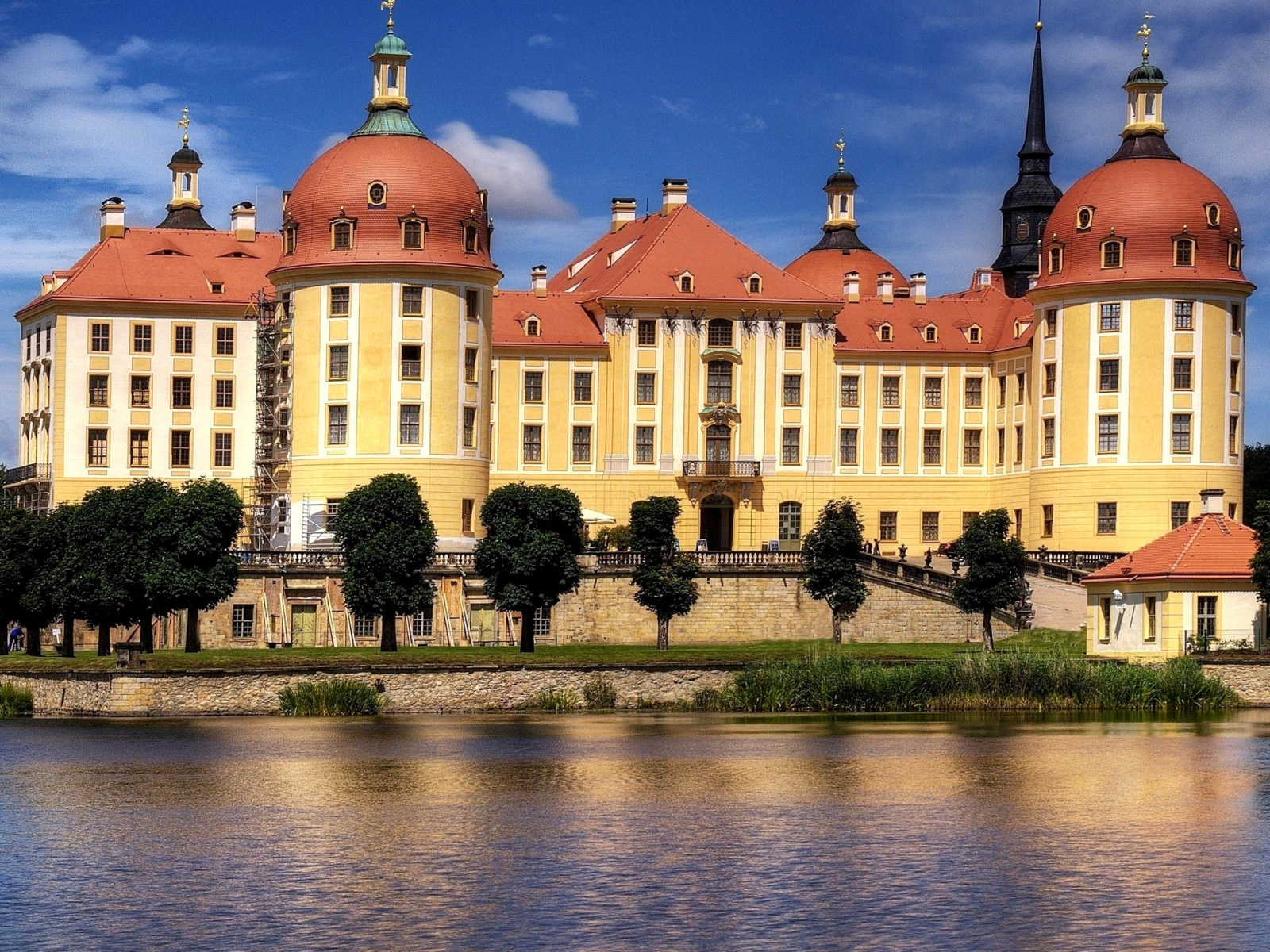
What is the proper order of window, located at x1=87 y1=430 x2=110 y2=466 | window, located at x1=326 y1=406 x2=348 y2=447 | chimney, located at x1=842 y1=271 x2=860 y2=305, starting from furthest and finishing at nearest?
chimney, located at x1=842 y1=271 x2=860 y2=305 → window, located at x1=87 y1=430 x2=110 y2=466 → window, located at x1=326 y1=406 x2=348 y2=447

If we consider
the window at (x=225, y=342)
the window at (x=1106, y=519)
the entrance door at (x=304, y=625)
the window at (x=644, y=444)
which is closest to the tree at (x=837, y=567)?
the window at (x=1106, y=519)

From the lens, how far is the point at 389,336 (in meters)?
87.4

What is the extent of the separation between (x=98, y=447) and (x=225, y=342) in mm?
6533

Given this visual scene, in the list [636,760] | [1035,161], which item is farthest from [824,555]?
[1035,161]

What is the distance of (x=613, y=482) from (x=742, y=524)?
5.47 meters

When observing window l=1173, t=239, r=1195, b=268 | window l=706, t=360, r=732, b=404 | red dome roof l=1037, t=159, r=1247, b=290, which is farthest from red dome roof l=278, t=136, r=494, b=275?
window l=1173, t=239, r=1195, b=268

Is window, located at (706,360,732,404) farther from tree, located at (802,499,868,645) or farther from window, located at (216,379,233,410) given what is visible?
window, located at (216,379,233,410)

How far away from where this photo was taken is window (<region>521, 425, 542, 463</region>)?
95375 mm

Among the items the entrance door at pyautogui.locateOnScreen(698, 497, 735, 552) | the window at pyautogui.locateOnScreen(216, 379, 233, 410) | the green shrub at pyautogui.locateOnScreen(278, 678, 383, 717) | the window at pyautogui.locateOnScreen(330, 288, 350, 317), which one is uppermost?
the window at pyautogui.locateOnScreen(330, 288, 350, 317)

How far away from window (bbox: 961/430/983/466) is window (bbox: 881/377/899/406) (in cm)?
349

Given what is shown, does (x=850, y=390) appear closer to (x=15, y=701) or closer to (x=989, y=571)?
(x=989, y=571)

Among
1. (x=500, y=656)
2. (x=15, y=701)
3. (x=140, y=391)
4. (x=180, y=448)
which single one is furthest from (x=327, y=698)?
(x=140, y=391)

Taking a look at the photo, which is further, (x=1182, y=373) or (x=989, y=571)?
(x=1182, y=373)

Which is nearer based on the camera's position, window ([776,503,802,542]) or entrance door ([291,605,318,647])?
entrance door ([291,605,318,647])
